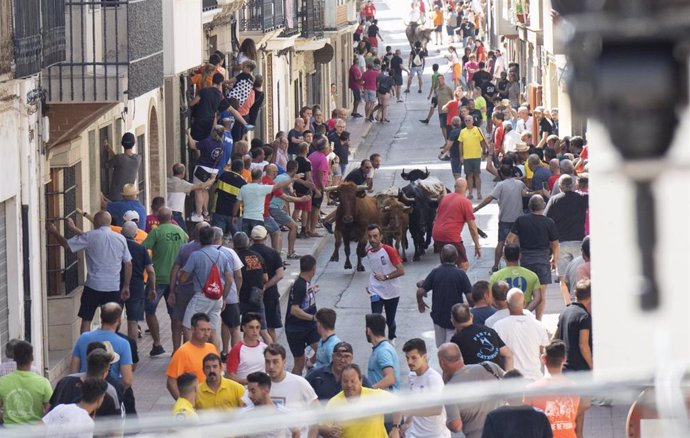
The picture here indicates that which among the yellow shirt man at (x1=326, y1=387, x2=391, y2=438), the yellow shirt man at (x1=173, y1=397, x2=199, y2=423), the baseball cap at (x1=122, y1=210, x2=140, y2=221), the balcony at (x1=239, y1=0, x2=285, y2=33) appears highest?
the balcony at (x1=239, y1=0, x2=285, y2=33)

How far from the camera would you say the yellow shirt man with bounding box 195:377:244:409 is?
34.0 ft

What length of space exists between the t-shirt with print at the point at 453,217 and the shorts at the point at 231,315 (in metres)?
4.46

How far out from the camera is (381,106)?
45875 millimetres

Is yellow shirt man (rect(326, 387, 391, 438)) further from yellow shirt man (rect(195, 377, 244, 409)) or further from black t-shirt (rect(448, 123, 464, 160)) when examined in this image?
black t-shirt (rect(448, 123, 464, 160))

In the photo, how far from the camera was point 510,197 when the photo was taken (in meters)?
19.5

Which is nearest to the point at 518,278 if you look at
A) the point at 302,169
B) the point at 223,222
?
the point at 223,222

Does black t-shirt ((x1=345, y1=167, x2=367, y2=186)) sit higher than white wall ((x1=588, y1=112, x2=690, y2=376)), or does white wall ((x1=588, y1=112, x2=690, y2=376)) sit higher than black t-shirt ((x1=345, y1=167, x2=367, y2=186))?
white wall ((x1=588, y1=112, x2=690, y2=376))

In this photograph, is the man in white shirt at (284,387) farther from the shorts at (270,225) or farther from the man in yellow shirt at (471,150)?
the man in yellow shirt at (471,150)

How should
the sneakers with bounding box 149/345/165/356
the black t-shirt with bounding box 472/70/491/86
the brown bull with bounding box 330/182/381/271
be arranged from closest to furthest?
1. the sneakers with bounding box 149/345/165/356
2. the brown bull with bounding box 330/182/381/271
3. the black t-shirt with bounding box 472/70/491/86

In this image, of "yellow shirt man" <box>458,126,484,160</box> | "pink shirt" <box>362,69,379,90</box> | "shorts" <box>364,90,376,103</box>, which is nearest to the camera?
"yellow shirt man" <box>458,126,484,160</box>

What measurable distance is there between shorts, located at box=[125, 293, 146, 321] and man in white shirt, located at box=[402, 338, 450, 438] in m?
5.27

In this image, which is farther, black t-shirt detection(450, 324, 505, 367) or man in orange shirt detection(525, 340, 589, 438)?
black t-shirt detection(450, 324, 505, 367)

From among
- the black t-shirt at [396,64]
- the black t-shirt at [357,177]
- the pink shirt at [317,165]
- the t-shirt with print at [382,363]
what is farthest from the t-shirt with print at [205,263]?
the black t-shirt at [396,64]

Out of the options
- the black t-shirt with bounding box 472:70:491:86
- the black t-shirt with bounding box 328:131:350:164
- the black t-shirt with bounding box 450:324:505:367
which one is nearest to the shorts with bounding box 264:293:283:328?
the black t-shirt with bounding box 450:324:505:367
